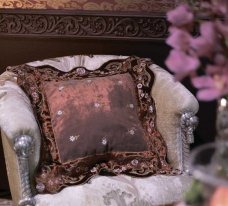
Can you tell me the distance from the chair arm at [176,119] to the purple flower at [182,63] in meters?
0.96

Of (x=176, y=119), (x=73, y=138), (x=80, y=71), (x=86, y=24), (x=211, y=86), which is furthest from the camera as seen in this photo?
(x=86, y=24)

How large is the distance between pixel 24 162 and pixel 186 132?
26.1 inches

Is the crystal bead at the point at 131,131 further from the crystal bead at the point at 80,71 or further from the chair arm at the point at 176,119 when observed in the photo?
the crystal bead at the point at 80,71

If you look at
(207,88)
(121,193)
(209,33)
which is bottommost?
(121,193)

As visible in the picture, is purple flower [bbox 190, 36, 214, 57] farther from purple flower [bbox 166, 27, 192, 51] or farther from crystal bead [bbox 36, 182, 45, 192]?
crystal bead [bbox 36, 182, 45, 192]

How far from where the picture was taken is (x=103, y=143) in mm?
1869

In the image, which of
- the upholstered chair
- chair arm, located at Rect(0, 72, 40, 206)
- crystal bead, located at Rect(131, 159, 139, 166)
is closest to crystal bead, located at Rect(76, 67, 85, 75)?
the upholstered chair

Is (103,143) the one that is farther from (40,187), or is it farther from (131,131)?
(40,187)

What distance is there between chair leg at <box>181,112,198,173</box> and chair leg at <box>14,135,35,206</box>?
618 mm

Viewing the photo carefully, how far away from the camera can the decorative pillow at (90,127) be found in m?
1.84

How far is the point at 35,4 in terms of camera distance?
2.41m

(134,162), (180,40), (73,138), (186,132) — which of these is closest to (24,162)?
(73,138)

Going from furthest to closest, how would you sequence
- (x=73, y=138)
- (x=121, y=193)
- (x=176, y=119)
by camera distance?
1. (x=176, y=119)
2. (x=73, y=138)
3. (x=121, y=193)

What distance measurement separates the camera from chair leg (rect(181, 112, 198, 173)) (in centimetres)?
192
